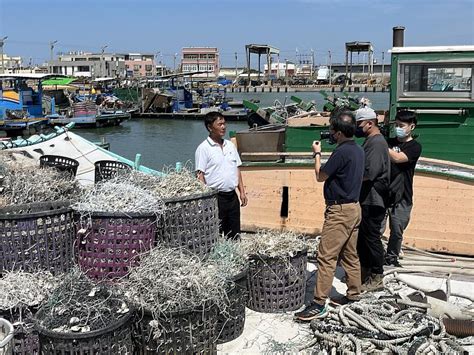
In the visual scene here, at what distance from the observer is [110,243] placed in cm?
367

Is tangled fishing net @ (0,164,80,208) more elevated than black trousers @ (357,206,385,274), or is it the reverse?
tangled fishing net @ (0,164,80,208)

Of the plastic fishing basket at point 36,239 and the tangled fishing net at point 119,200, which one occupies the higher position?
the tangled fishing net at point 119,200

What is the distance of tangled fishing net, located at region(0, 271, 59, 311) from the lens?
325 centimetres

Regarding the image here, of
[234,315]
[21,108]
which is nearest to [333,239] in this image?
[234,315]

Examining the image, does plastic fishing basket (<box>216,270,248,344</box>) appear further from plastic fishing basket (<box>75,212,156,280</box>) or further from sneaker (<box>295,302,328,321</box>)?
plastic fishing basket (<box>75,212,156,280</box>)

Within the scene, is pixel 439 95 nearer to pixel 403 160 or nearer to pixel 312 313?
pixel 403 160

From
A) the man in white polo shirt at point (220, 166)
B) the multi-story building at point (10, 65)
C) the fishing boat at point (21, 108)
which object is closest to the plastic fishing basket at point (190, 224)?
the man in white polo shirt at point (220, 166)

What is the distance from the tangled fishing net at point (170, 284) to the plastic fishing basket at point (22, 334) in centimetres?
59

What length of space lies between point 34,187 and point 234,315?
5.93 ft

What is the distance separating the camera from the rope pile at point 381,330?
12.1 feet

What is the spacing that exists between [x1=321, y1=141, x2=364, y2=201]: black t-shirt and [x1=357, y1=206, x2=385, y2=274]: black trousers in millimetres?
619

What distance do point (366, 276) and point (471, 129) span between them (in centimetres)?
282

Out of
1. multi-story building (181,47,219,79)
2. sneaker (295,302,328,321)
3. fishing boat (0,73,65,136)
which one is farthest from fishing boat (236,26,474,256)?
multi-story building (181,47,219,79)

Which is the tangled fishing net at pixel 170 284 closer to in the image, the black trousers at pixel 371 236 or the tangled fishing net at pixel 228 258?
the tangled fishing net at pixel 228 258
